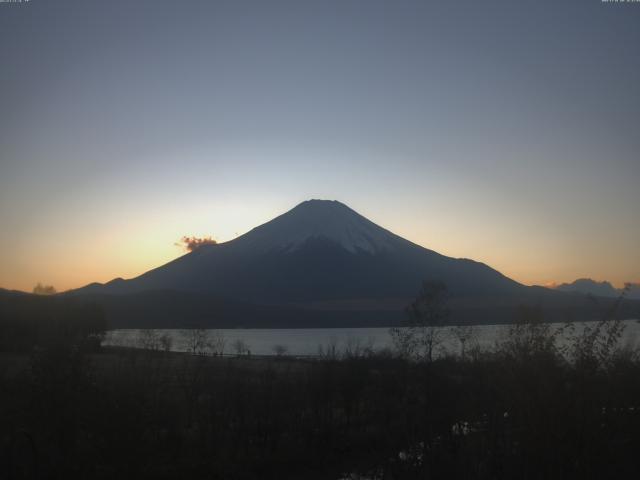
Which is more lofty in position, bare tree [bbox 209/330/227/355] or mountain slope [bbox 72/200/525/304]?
mountain slope [bbox 72/200/525/304]

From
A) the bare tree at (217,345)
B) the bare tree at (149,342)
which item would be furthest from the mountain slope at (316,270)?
the bare tree at (149,342)

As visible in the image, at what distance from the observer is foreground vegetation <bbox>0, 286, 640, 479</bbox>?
23.0ft

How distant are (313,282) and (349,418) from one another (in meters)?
146

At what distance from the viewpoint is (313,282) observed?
550ft

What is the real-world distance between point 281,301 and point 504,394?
150m

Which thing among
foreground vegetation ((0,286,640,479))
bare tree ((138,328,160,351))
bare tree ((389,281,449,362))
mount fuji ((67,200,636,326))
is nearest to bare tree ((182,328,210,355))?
bare tree ((138,328,160,351))

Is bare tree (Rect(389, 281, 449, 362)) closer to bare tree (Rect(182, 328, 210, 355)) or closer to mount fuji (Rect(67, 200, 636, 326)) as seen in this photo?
bare tree (Rect(182, 328, 210, 355))

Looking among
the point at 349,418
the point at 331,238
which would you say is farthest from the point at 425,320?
the point at 331,238

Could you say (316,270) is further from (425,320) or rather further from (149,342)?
(425,320)

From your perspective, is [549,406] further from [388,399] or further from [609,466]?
[388,399]

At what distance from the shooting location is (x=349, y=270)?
171000mm

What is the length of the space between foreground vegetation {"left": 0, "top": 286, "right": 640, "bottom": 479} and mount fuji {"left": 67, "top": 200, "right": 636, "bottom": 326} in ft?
284

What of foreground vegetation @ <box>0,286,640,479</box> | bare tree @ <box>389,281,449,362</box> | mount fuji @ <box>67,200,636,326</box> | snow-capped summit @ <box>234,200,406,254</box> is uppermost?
snow-capped summit @ <box>234,200,406,254</box>

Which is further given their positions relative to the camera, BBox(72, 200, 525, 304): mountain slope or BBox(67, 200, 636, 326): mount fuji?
BBox(72, 200, 525, 304): mountain slope
